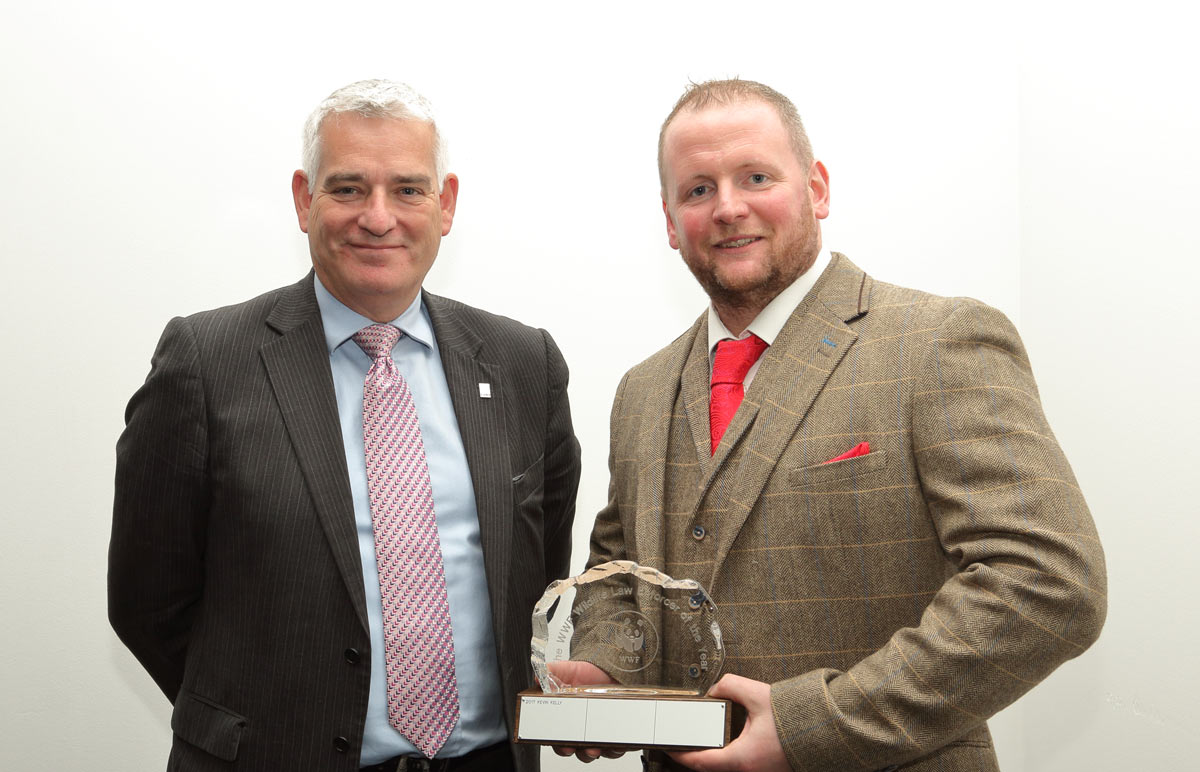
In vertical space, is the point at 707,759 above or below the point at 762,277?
below

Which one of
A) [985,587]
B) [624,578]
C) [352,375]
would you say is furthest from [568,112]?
[985,587]

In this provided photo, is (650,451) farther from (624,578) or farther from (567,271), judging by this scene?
(567,271)

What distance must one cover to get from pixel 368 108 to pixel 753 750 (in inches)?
57.8

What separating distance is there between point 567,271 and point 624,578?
1669mm

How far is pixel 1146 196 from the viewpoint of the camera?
3162mm

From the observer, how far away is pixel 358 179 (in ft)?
7.14

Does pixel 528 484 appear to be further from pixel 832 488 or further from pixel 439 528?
pixel 832 488

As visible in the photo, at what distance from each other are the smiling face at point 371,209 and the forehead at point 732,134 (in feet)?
1.87

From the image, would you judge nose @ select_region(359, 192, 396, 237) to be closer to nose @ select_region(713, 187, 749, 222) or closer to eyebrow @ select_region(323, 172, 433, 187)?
eyebrow @ select_region(323, 172, 433, 187)

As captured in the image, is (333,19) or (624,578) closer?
(624,578)

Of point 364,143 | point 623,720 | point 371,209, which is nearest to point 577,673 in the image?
point 623,720

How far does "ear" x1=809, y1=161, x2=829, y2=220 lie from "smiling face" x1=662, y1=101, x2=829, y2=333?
4 cm

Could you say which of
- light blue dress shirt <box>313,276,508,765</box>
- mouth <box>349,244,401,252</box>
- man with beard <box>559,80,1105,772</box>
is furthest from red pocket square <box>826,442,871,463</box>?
mouth <box>349,244,401,252</box>

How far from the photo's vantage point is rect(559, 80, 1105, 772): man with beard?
1679 millimetres
